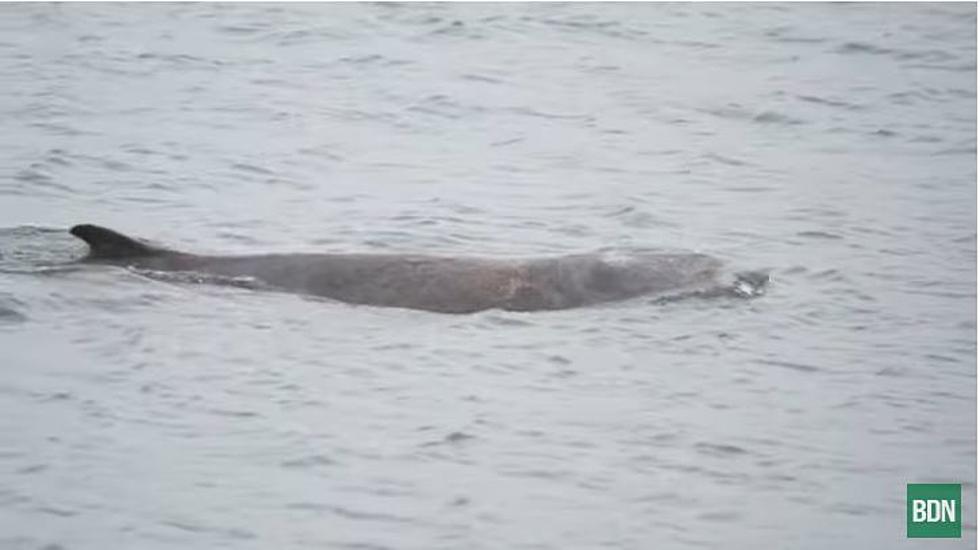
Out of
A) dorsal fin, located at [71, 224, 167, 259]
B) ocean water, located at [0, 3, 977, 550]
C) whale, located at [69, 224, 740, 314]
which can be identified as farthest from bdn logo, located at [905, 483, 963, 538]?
dorsal fin, located at [71, 224, 167, 259]

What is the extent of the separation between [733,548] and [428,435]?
1.75 meters

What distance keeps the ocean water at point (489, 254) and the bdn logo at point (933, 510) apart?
9 cm

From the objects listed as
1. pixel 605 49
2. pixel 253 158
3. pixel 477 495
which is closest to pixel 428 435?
pixel 477 495

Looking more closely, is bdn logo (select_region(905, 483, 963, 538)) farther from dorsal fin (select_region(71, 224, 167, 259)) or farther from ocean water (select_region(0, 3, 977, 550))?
dorsal fin (select_region(71, 224, 167, 259))

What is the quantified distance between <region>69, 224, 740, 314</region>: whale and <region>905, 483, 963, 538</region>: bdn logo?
3.00 metres

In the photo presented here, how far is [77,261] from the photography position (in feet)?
41.2

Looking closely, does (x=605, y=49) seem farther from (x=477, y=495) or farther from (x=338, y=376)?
(x=477, y=495)

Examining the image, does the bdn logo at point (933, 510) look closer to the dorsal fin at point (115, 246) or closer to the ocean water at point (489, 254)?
the ocean water at point (489, 254)

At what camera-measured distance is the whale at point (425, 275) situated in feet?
39.2

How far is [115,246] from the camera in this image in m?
12.3

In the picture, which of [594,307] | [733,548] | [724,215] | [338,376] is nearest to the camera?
[733,548]

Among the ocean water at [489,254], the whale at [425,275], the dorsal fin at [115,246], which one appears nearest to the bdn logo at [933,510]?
the ocean water at [489,254]

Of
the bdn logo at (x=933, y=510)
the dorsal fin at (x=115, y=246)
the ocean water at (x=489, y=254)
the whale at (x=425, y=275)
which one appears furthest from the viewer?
the dorsal fin at (x=115, y=246)

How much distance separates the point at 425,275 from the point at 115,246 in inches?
68.5
